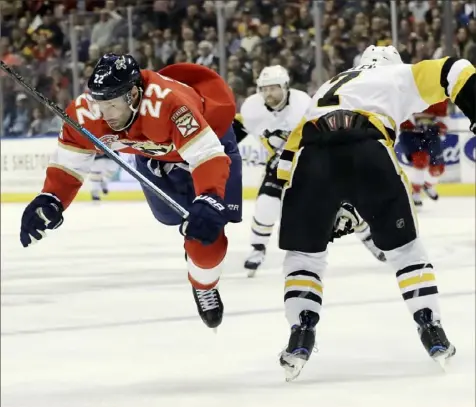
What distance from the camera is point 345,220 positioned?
3568mm

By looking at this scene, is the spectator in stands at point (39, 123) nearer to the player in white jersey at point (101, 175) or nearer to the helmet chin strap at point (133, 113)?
the player in white jersey at point (101, 175)

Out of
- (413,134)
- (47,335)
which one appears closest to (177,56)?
(413,134)

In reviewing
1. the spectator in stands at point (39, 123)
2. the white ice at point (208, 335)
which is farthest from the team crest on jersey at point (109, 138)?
the spectator in stands at point (39, 123)

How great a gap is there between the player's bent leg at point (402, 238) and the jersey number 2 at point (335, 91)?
18 cm

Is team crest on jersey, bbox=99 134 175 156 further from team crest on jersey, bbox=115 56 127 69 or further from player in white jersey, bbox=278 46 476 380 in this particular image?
player in white jersey, bbox=278 46 476 380

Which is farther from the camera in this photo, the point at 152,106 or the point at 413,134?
the point at 413,134

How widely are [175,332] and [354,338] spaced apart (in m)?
0.78

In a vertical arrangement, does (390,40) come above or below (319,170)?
below

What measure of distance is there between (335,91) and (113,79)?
690mm

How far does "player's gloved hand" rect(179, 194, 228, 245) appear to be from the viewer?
3.10 metres

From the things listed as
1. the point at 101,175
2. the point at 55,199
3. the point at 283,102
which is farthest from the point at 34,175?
the point at 55,199

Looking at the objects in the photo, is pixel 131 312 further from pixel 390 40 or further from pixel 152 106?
pixel 390 40

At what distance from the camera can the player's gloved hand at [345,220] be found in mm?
3535

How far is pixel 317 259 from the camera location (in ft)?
11.8
